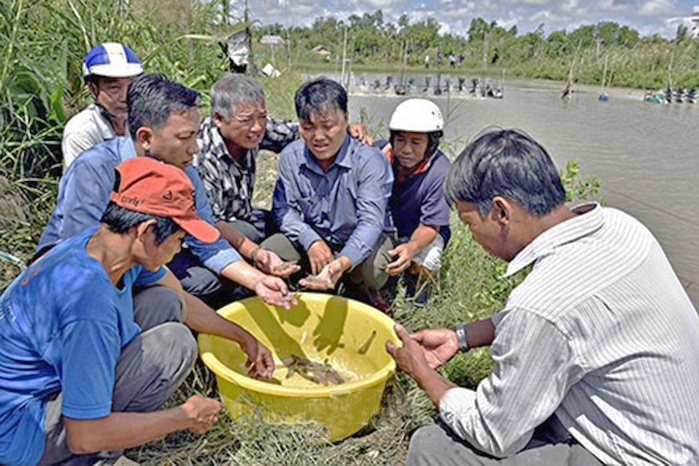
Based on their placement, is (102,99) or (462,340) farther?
(102,99)

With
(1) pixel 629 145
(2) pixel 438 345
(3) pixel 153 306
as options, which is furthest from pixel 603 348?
(1) pixel 629 145

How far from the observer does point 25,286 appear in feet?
4.73

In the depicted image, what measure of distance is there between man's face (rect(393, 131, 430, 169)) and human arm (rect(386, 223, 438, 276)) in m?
0.36

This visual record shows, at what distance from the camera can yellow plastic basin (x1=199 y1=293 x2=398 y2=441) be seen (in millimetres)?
1875

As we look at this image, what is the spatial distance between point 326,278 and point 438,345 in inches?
25.2

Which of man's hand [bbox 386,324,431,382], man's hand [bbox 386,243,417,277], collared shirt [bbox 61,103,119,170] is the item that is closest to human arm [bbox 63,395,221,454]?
man's hand [bbox 386,324,431,382]

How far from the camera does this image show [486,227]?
4.99 ft

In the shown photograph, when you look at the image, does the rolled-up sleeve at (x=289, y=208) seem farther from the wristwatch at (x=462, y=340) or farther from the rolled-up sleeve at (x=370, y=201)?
the wristwatch at (x=462, y=340)

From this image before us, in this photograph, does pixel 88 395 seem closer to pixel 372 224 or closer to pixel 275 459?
pixel 275 459

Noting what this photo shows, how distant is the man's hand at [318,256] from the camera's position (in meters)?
2.66

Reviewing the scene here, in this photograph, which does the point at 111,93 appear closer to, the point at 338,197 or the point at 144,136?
the point at 144,136

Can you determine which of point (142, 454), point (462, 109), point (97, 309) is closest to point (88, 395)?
point (97, 309)

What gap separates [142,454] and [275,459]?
0.49 meters

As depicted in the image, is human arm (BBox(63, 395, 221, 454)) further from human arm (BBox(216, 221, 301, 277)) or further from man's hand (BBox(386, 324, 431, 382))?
human arm (BBox(216, 221, 301, 277))
